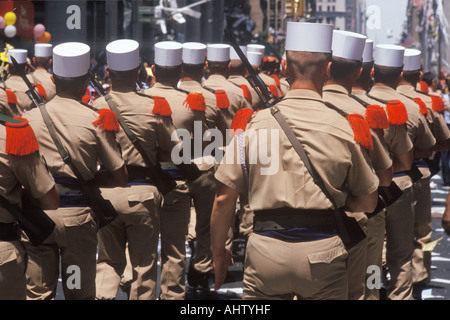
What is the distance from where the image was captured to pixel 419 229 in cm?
856

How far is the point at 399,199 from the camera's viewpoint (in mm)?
7148

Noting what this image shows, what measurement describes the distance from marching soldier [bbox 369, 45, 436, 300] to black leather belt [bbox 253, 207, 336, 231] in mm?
2784

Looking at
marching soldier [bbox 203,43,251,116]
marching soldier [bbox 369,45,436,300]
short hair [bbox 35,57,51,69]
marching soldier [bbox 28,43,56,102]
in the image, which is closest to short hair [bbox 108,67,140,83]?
marching soldier [bbox 369,45,436,300]

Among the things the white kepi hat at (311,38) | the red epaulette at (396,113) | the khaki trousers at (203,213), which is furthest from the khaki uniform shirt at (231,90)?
the white kepi hat at (311,38)

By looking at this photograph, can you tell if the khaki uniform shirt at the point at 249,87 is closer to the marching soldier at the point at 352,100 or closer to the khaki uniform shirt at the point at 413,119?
the khaki uniform shirt at the point at 413,119

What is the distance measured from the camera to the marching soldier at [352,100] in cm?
518

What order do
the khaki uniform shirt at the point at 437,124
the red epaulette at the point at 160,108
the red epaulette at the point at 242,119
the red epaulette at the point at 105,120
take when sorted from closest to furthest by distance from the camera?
the red epaulette at the point at 242,119 → the red epaulette at the point at 105,120 → the red epaulette at the point at 160,108 → the khaki uniform shirt at the point at 437,124

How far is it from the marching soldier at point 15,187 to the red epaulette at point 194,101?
A: 322 centimetres

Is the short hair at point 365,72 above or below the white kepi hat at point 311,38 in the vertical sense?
below

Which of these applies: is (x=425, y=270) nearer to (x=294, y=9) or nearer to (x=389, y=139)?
(x=389, y=139)

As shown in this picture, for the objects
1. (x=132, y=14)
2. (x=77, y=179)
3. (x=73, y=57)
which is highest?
(x=73, y=57)

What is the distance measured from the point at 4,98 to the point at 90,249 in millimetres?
5272

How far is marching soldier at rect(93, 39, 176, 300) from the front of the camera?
6.72 meters
